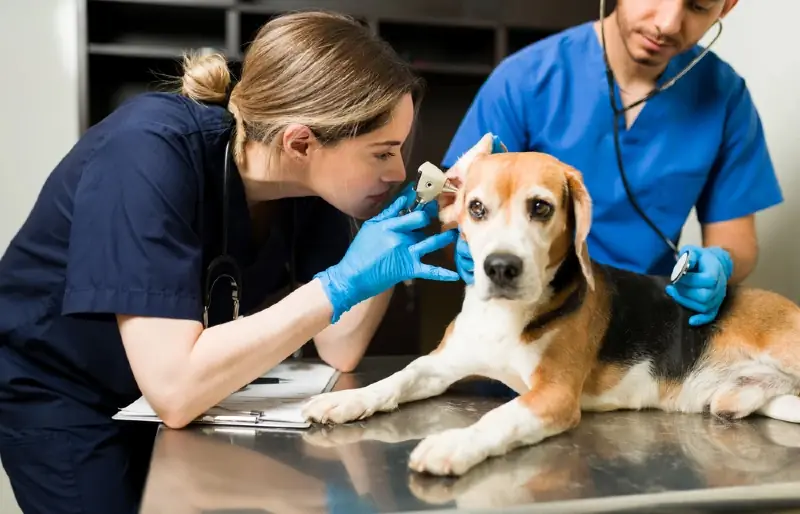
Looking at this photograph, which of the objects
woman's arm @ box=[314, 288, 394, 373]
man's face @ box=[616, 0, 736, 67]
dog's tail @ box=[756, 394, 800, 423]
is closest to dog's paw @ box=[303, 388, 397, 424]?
woman's arm @ box=[314, 288, 394, 373]

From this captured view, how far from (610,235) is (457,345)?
0.49 metres

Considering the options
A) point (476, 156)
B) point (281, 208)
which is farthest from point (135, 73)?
point (476, 156)

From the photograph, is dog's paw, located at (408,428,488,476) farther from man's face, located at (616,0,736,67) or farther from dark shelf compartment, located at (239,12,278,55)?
dark shelf compartment, located at (239,12,278,55)

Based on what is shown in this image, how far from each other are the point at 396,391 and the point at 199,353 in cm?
31

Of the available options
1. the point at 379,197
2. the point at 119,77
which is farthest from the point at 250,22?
the point at 379,197

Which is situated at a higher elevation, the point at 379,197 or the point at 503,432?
the point at 379,197

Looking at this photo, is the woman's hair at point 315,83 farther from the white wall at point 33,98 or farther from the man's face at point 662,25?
the white wall at point 33,98

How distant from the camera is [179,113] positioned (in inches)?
44.8

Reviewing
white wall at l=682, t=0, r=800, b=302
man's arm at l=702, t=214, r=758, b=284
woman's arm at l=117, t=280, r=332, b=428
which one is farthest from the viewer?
white wall at l=682, t=0, r=800, b=302

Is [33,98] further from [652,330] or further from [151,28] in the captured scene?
[652,330]

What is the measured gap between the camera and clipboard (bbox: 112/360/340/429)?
1.01 metres

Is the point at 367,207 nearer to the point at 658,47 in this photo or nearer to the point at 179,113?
the point at 179,113

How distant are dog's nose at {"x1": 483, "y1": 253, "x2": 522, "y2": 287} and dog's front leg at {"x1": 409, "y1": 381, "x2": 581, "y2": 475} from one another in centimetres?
17

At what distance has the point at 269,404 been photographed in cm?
109
